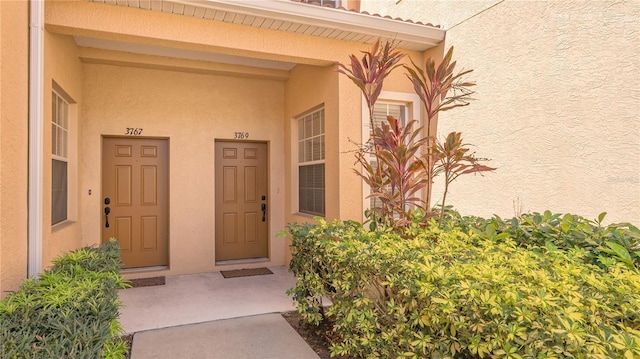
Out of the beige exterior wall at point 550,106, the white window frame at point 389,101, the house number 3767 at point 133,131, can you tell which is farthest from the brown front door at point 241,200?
the beige exterior wall at point 550,106

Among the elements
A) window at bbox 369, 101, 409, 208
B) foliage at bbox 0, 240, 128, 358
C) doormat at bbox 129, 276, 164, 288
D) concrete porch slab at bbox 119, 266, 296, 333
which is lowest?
concrete porch slab at bbox 119, 266, 296, 333

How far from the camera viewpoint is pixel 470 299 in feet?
5.75

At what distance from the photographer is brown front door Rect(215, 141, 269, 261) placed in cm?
638

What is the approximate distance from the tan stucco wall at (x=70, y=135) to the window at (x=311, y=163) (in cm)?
336

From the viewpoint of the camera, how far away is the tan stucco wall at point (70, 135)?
3582 mm

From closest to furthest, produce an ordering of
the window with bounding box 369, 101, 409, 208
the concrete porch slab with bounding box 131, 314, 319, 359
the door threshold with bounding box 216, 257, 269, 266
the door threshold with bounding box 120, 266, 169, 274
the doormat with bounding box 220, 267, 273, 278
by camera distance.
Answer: the concrete porch slab with bounding box 131, 314, 319, 359, the window with bounding box 369, 101, 409, 208, the door threshold with bounding box 120, 266, 169, 274, the doormat with bounding box 220, 267, 273, 278, the door threshold with bounding box 216, 257, 269, 266

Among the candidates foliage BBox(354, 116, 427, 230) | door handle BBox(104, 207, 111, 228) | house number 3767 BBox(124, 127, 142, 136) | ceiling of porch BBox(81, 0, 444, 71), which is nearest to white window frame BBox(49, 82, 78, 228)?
door handle BBox(104, 207, 111, 228)

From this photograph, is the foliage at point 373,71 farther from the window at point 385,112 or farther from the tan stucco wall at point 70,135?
the tan stucco wall at point 70,135

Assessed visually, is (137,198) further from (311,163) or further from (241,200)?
(311,163)

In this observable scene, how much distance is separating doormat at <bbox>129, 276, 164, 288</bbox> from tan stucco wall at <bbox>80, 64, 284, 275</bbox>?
308 millimetres

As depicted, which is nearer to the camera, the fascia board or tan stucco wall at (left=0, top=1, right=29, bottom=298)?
tan stucco wall at (left=0, top=1, right=29, bottom=298)

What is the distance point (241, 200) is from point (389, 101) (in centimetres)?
320

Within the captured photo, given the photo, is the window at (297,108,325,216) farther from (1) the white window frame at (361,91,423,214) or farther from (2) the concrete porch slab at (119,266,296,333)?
(2) the concrete porch slab at (119,266,296,333)

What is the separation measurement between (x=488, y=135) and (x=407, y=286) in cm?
355
